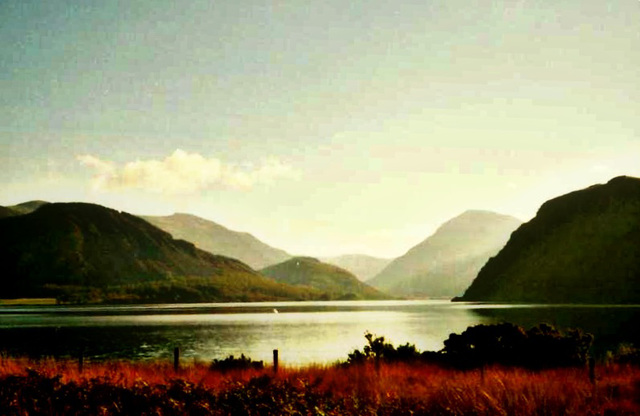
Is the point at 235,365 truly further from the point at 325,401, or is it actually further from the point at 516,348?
the point at 325,401

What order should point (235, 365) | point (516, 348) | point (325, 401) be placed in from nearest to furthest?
point (325, 401) < point (516, 348) < point (235, 365)

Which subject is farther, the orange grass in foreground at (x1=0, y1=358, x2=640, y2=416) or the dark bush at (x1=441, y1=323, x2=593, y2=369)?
the dark bush at (x1=441, y1=323, x2=593, y2=369)

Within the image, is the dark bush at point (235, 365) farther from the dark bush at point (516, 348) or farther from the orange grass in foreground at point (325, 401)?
the orange grass in foreground at point (325, 401)

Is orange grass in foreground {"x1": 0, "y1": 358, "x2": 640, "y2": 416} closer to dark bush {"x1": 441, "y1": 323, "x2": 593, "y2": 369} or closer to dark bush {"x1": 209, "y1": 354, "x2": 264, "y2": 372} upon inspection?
dark bush {"x1": 441, "y1": 323, "x2": 593, "y2": 369}

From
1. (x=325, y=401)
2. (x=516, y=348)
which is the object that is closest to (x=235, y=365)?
(x=516, y=348)

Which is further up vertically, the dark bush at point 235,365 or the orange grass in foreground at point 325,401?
the orange grass in foreground at point 325,401

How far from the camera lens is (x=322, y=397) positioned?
13.8 m

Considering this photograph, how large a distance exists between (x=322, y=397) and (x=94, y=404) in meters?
5.57

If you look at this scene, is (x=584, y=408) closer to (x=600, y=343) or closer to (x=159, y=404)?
(x=159, y=404)

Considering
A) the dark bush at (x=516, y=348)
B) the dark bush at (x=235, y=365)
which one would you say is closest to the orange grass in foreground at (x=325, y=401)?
the dark bush at (x=516, y=348)

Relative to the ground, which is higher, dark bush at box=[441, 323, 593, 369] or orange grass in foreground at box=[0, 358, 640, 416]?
orange grass in foreground at box=[0, 358, 640, 416]

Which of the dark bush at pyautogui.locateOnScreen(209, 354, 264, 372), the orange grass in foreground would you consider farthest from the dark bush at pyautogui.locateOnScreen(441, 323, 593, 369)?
the orange grass in foreground

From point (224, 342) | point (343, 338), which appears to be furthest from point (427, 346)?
point (224, 342)

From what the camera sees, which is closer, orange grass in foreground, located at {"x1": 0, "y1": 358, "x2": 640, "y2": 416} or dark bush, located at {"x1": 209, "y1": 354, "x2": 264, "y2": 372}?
orange grass in foreground, located at {"x1": 0, "y1": 358, "x2": 640, "y2": 416}
